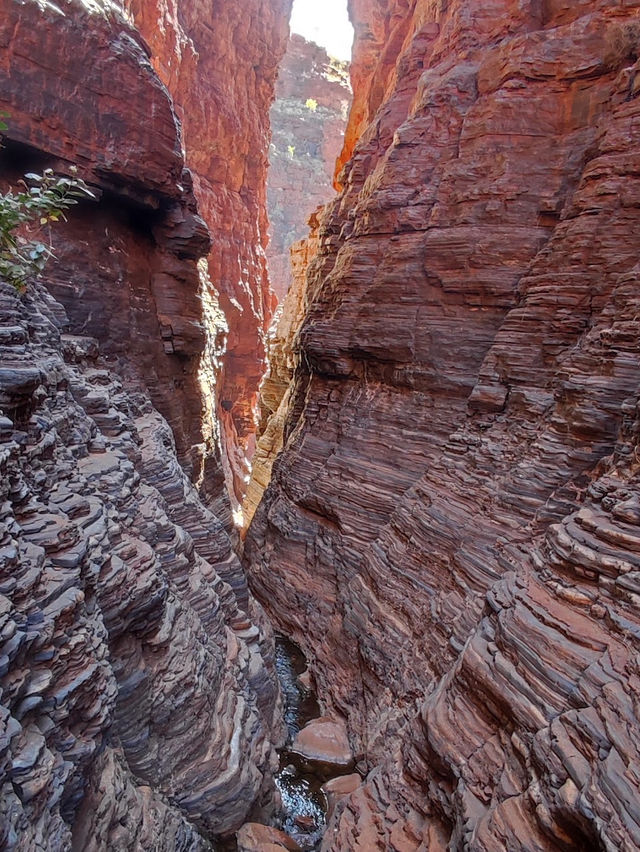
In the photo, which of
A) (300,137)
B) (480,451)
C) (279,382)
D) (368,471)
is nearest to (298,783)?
(368,471)

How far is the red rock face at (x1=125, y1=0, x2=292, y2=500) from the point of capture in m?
26.3

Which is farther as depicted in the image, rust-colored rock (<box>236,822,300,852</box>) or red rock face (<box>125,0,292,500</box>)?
red rock face (<box>125,0,292,500</box>)

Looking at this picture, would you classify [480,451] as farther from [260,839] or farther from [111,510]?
[260,839]

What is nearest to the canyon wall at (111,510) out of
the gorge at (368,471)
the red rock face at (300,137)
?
the gorge at (368,471)

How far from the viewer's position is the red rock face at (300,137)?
55.7 metres

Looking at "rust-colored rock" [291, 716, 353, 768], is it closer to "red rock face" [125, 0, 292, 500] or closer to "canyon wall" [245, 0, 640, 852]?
"canyon wall" [245, 0, 640, 852]

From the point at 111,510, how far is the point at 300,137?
60256 millimetres

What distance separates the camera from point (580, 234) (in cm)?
1138

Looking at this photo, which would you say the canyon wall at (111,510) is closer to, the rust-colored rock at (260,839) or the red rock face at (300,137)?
the rust-colored rock at (260,839)

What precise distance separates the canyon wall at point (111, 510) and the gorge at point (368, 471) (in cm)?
6

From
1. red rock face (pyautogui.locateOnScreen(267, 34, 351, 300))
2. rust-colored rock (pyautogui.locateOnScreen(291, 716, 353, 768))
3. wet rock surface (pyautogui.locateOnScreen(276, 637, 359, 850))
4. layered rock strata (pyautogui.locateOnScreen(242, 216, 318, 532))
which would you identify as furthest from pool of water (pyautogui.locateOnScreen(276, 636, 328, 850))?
red rock face (pyautogui.locateOnScreen(267, 34, 351, 300))

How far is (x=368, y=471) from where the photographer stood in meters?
15.0

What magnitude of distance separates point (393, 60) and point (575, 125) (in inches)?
506

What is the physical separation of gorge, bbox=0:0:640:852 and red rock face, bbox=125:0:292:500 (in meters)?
4.09
